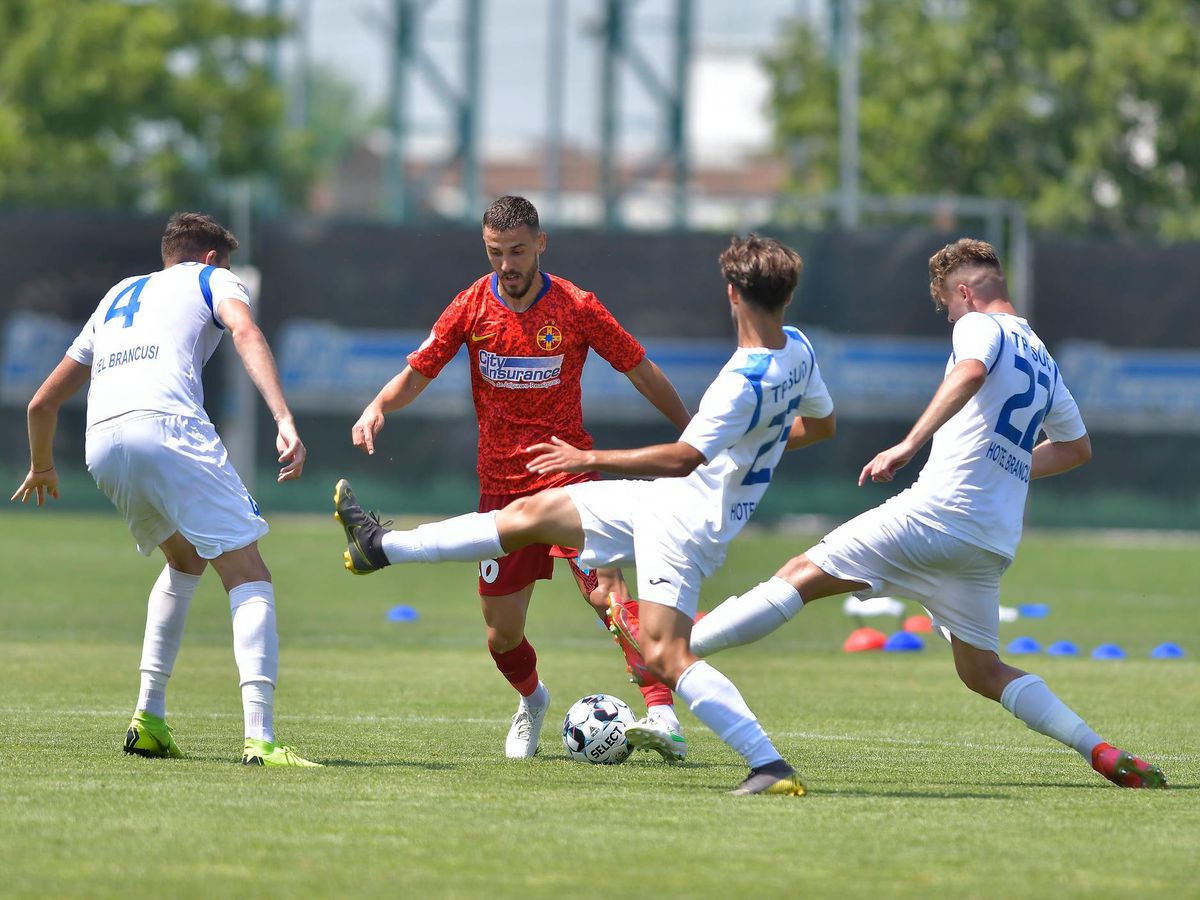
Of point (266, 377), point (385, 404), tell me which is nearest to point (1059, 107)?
point (385, 404)

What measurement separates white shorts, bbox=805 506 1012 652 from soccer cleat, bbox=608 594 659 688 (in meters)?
0.73

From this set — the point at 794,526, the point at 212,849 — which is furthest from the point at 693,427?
the point at 794,526

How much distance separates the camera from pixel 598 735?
26.1 ft

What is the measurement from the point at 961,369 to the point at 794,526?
16.1m

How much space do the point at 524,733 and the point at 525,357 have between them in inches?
59.7

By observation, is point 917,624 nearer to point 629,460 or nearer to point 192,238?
point 192,238

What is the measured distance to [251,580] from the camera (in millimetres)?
7414

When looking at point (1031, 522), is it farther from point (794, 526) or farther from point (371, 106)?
point (371, 106)

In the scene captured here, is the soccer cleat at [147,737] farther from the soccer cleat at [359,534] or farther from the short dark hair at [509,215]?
the short dark hair at [509,215]

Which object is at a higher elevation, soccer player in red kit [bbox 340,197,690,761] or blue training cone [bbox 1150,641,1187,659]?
soccer player in red kit [bbox 340,197,690,761]

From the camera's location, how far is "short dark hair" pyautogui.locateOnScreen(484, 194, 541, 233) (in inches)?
311

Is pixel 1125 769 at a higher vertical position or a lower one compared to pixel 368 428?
lower

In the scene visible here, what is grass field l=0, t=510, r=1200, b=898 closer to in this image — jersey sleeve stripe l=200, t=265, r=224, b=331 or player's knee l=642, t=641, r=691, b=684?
player's knee l=642, t=641, r=691, b=684

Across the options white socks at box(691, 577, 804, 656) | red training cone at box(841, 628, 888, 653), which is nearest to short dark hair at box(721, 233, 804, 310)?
white socks at box(691, 577, 804, 656)
